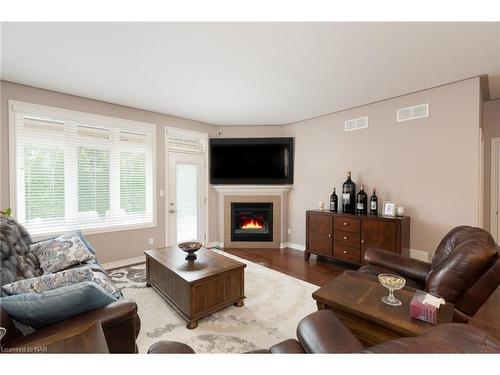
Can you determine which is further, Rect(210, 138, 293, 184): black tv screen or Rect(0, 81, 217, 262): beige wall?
Rect(210, 138, 293, 184): black tv screen

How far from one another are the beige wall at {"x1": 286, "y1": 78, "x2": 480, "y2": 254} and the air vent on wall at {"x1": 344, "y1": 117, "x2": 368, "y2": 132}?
7 cm

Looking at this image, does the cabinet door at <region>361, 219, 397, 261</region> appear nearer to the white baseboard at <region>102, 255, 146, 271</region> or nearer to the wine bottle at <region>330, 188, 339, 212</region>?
the wine bottle at <region>330, 188, 339, 212</region>

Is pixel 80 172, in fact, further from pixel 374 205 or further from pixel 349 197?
pixel 374 205

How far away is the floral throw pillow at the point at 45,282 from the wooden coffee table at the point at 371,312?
1.60 m

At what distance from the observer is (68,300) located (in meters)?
1.19

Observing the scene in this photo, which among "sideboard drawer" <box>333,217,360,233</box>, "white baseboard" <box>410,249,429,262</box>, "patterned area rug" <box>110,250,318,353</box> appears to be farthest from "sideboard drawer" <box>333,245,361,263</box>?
"patterned area rug" <box>110,250,318,353</box>

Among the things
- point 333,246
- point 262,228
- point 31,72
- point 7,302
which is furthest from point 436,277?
point 31,72

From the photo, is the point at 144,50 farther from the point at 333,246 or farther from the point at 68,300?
the point at 333,246

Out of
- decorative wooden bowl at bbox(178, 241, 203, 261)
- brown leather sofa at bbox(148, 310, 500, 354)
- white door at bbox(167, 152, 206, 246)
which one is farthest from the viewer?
white door at bbox(167, 152, 206, 246)

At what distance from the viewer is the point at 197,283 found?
81.7 inches

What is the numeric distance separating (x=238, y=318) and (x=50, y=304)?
153 centimetres

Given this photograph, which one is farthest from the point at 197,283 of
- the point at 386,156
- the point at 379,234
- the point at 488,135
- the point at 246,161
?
the point at 488,135

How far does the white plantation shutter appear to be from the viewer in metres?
2.93
